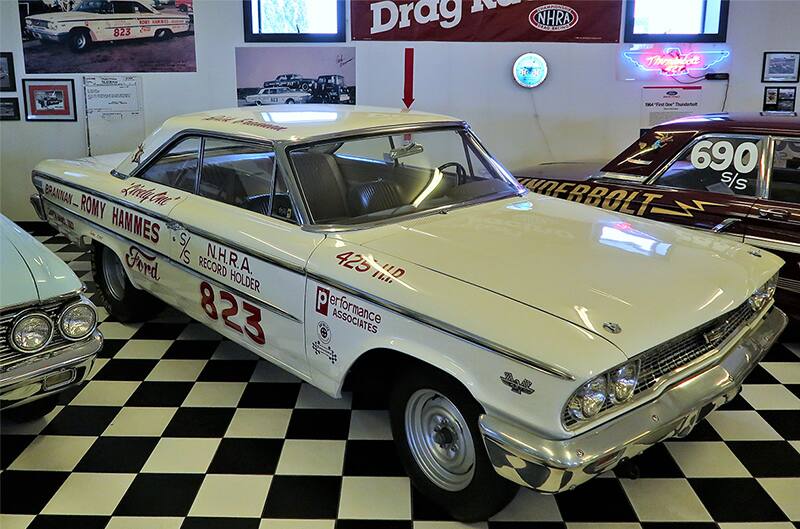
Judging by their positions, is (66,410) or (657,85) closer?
(66,410)

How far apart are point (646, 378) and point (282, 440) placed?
5.34ft

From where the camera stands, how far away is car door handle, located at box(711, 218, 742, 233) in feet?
13.2

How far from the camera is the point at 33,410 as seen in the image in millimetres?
3326

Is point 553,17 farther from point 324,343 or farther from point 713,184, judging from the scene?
point 324,343

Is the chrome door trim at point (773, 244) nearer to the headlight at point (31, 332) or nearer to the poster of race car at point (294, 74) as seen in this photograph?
the headlight at point (31, 332)

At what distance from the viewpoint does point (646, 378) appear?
2393 mm

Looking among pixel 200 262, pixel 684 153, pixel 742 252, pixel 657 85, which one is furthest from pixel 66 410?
pixel 657 85

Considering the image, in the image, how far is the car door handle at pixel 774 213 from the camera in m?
3.87

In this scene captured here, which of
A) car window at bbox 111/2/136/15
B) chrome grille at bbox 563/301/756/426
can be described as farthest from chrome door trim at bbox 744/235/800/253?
car window at bbox 111/2/136/15

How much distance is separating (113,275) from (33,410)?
4.41ft

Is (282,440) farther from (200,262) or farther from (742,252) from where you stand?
(742,252)

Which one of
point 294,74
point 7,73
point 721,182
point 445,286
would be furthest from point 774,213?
point 7,73

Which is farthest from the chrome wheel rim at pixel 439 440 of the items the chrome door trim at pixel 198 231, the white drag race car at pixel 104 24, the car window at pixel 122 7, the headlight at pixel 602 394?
the car window at pixel 122 7

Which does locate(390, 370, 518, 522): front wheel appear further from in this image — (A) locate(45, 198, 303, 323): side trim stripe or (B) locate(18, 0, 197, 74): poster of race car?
(B) locate(18, 0, 197, 74): poster of race car
